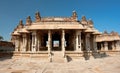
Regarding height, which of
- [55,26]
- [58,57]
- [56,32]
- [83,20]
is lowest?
[58,57]

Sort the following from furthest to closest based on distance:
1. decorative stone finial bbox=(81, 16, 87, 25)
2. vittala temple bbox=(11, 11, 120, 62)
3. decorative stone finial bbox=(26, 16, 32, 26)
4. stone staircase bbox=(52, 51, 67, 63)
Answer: decorative stone finial bbox=(26, 16, 32, 26) < decorative stone finial bbox=(81, 16, 87, 25) < vittala temple bbox=(11, 11, 120, 62) < stone staircase bbox=(52, 51, 67, 63)

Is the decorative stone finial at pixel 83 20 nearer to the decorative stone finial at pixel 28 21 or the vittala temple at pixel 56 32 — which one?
the vittala temple at pixel 56 32

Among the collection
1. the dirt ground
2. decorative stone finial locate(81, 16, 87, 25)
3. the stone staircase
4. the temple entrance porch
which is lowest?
the dirt ground

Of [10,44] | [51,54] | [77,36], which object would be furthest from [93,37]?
[10,44]

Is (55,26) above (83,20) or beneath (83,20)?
beneath

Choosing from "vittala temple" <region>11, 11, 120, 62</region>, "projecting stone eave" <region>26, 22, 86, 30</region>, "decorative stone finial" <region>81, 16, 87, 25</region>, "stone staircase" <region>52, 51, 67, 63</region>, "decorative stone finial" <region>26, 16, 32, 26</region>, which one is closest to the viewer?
"stone staircase" <region>52, 51, 67, 63</region>

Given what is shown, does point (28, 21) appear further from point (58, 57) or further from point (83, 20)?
point (58, 57)

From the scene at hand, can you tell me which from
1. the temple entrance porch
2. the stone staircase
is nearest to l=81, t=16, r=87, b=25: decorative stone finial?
the temple entrance porch

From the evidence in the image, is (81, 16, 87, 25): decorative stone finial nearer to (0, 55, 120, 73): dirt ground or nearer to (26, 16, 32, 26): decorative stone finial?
(0, 55, 120, 73): dirt ground

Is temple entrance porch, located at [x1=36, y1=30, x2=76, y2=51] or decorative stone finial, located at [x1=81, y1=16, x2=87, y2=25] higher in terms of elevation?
decorative stone finial, located at [x1=81, y1=16, x2=87, y2=25]

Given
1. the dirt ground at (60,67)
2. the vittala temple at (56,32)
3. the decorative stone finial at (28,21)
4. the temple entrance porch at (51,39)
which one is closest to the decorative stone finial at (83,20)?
the vittala temple at (56,32)

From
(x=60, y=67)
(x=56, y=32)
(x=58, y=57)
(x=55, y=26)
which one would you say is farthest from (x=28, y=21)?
(x=60, y=67)

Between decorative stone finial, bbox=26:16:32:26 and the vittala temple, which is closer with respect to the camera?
the vittala temple

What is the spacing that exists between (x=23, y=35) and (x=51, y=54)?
8.00 m
